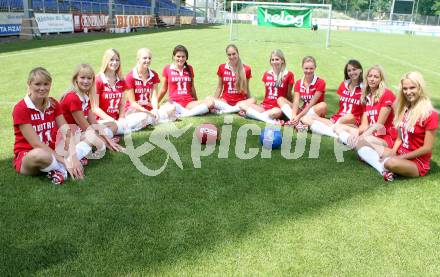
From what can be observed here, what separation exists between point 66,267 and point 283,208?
199 centimetres

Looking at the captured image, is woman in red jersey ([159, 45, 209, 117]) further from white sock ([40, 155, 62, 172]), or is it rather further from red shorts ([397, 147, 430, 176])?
red shorts ([397, 147, 430, 176])

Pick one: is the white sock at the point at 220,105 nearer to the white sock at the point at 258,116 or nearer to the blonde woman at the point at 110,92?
the white sock at the point at 258,116

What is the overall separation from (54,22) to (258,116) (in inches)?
811

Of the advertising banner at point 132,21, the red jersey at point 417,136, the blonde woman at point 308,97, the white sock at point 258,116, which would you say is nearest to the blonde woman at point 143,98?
the white sock at point 258,116

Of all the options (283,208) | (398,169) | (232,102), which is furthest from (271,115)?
(283,208)

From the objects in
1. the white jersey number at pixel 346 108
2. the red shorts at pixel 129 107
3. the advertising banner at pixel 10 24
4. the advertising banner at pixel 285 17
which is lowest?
the red shorts at pixel 129 107

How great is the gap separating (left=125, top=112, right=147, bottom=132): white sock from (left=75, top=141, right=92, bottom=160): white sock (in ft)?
3.88

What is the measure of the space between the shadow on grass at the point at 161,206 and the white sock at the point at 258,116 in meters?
1.62

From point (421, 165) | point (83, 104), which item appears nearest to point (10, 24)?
point (83, 104)

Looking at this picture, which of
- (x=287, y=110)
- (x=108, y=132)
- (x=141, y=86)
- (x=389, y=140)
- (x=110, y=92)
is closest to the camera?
(x=389, y=140)

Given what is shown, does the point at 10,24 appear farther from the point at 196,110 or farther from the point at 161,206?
the point at 161,206

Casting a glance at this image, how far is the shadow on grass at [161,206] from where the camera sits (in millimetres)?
2998

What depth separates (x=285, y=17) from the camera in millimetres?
24453

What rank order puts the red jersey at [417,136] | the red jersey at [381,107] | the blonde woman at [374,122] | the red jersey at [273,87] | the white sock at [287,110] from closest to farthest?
the red jersey at [417,136] < the blonde woman at [374,122] < the red jersey at [381,107] < the white sock at [287,110] < the red jersey at [273,87]
